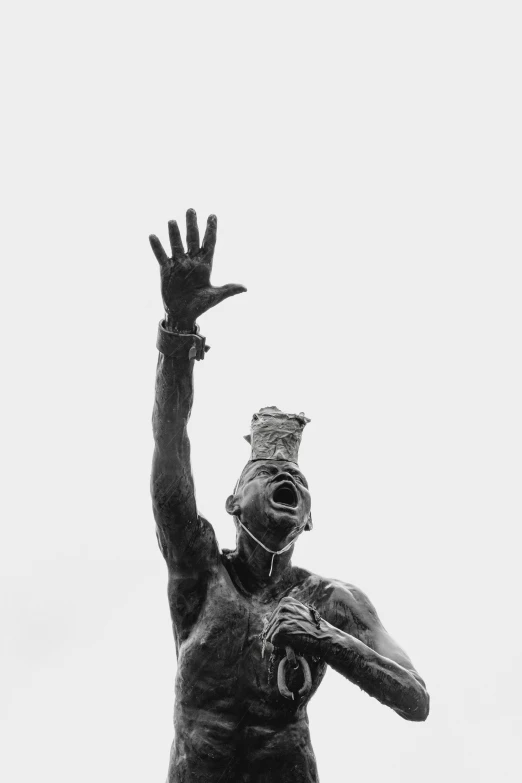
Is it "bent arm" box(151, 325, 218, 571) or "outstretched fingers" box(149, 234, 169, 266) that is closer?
"outstretched fingers" box(149, 234, 169, 266)

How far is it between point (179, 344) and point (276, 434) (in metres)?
1.21

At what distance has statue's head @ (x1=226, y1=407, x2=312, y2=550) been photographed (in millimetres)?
9219

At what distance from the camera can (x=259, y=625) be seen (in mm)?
9188

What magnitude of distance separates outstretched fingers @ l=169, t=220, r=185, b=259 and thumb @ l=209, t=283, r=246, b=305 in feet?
1.12

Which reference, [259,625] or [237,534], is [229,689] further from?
[237,534]

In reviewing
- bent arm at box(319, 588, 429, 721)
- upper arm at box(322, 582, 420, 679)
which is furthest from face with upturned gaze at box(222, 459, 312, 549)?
bent arm at box(319, 588, 429, 721)

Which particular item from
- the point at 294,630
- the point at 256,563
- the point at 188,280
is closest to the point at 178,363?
the point at 188,280

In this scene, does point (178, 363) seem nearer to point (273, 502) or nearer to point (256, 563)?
point (273, 502)

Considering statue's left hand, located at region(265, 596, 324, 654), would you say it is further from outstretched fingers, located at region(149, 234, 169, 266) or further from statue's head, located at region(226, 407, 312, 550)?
outstretched fingers, located at region(149, 234, 169, 266)

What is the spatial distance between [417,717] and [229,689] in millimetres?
1284

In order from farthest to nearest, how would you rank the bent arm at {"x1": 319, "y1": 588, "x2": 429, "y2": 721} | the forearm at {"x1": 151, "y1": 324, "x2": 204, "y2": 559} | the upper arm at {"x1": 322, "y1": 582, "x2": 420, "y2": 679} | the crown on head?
the crown on head → the upper arm at {"x1": 322, "y1": 582, "x2": 420, "y2": 679} → the forearm at {"x1": 151, "y1": 324, "x2": 204, "y2": 559} → the bent arm at {"x1": 319, "y1": 588, "x2": 429, "y2": 721}

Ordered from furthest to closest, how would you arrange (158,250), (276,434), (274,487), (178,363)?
(276,434)
(274,487)
(178,363)
(158,250)

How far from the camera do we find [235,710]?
8.95m

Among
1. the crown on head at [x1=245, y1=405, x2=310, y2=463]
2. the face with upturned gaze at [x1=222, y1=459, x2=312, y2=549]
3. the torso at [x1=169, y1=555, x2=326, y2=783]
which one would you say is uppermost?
the crown on head at [x1=245, y1=405, x2=310, y2=463]
